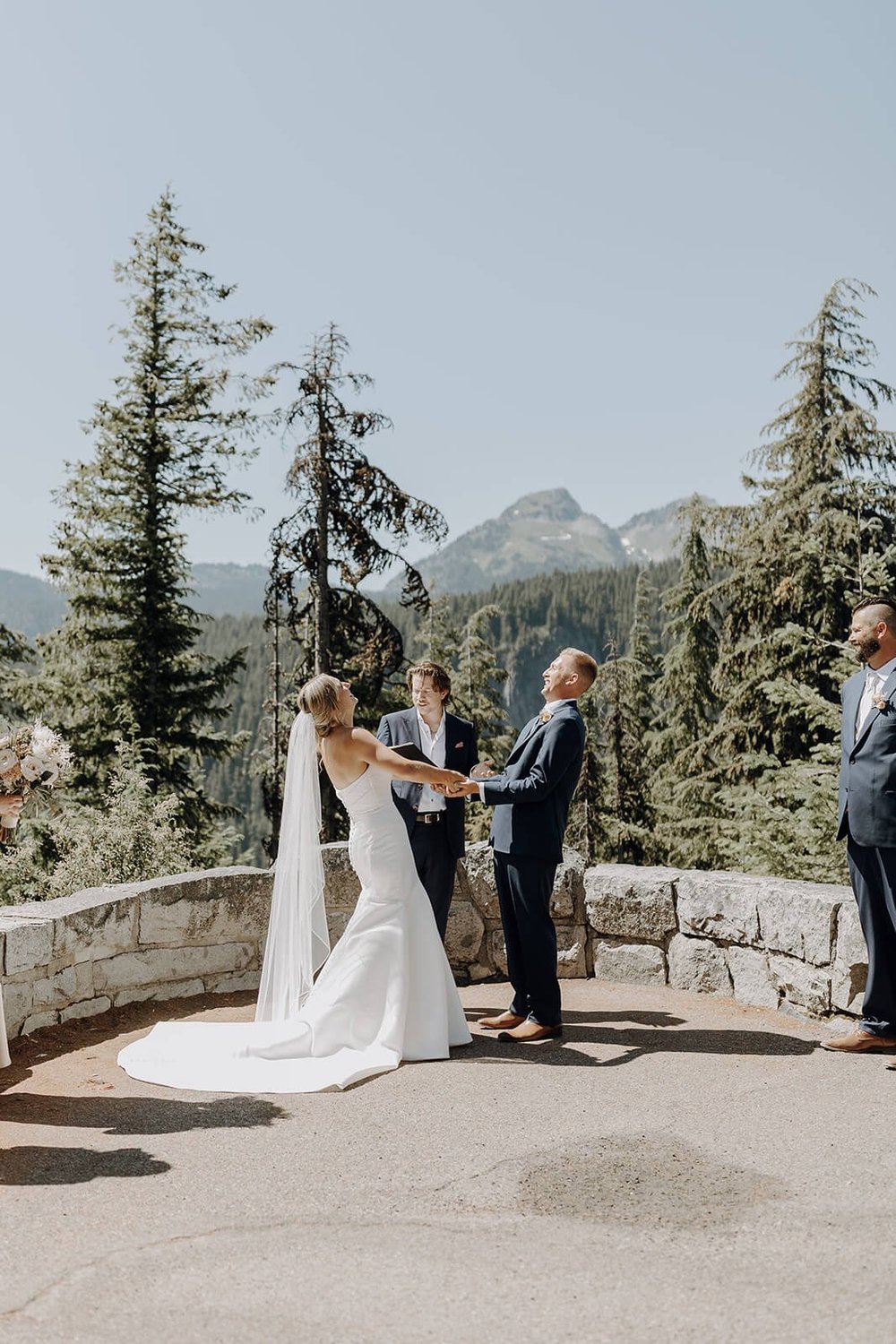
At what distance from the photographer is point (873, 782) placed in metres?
5.13

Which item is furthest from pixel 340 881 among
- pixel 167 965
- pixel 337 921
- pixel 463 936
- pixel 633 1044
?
pixel 633 1044

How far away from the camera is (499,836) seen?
5711mm

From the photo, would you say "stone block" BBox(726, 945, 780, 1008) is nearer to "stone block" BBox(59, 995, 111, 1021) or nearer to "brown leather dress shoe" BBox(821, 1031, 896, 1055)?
"brown leather dress shoe" BBox(821, 1031, 896, 1055)

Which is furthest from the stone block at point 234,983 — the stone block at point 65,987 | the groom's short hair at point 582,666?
the groom's short hair at point 582,666

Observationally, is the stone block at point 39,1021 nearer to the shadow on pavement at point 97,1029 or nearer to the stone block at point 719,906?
the shadow on pavement at point 97,1029

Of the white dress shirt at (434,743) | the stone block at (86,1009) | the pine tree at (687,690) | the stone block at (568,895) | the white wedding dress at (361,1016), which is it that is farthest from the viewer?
the pine tree at (687,690)

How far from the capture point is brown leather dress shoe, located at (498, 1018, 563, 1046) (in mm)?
5543

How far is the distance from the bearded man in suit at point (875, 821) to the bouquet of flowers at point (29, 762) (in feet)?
12.2

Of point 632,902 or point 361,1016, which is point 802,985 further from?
point 361,1016

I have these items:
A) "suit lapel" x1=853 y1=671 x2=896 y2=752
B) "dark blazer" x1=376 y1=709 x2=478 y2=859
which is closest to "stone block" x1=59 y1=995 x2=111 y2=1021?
"dark blazer" x1=376 y1=709 x2=478 y2=859

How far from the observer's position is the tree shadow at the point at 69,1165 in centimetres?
371

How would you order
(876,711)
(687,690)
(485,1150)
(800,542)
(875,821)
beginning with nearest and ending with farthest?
(485,1150)
(875,821)
(876,711)
(800,542)
(687,690)

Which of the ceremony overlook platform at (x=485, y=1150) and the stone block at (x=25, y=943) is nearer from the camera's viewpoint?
→ the ceremony overlook platform at (x=485, y=1150)

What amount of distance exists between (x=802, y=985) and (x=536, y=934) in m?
1.52
